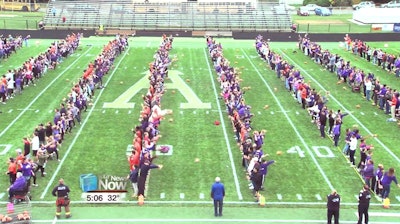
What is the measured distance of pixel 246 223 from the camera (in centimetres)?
1329

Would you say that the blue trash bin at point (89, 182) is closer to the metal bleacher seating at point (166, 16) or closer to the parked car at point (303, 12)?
the metal bleacher seating at point (166, 16)

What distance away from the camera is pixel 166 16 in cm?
6172

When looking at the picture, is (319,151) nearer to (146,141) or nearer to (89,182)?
(146,141)

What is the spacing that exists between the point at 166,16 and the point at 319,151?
4510 centimetres

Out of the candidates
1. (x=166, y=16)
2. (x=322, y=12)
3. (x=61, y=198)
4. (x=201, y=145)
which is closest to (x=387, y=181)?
(x=201, y=145)

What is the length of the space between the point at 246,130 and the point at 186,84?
12061 millimetres

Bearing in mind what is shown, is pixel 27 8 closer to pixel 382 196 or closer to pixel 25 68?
pixel 25 68

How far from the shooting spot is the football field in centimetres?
1405

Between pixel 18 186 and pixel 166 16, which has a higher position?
pixel 166 16

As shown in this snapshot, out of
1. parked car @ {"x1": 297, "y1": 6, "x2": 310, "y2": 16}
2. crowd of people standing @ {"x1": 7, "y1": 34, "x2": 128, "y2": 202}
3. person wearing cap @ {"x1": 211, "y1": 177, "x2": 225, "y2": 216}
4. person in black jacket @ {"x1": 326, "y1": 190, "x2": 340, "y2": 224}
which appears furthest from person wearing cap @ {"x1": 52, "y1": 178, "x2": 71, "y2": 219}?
parked car @ {"x1": 297, "y1": 6, "x2": 310, "y2": 16}

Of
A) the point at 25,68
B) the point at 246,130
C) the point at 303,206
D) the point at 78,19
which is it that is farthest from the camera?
the point at 78,19

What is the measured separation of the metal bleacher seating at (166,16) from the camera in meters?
58.7

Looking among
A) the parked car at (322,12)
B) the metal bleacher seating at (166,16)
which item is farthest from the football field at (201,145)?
the parked car at (322,12)

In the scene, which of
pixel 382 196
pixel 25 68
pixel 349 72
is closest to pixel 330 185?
pixel 382 196
